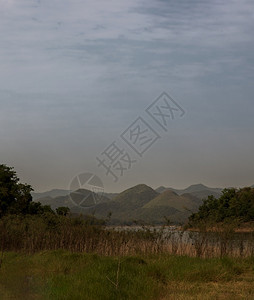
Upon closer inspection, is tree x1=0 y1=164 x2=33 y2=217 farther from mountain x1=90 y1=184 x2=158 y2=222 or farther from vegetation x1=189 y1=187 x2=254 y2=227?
mountain x1=90 y1=184 x2=158 y2=222

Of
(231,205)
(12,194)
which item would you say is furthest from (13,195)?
(231,205)

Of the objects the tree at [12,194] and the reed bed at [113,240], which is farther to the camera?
the tree at [12,194]

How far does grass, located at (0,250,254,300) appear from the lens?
7875 millimetres

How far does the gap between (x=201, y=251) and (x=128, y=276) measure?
4.76m

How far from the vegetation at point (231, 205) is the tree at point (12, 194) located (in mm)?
23032

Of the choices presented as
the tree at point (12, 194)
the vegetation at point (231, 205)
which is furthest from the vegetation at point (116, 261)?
the vegetation at point (231, 205)

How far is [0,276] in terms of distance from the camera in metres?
9.84

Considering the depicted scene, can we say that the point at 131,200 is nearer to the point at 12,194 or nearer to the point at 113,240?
the point at 12,194

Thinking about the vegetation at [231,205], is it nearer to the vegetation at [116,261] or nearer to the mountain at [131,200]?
the mountain at [131,200]

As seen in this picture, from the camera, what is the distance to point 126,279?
8.62 metres

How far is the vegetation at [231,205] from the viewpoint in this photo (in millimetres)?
45625

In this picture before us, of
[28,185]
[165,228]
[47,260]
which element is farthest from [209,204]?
[47,260]

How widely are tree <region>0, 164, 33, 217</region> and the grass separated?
1162 cm

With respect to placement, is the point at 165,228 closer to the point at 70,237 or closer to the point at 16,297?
the point at 70,237
